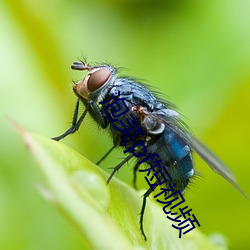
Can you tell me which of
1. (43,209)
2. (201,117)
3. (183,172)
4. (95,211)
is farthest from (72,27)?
(95,211)

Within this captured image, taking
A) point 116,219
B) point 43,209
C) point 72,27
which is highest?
point 116,219

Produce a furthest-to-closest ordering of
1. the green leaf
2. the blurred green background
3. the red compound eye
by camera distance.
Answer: the blurred green background < the red compound eye < the green leaf

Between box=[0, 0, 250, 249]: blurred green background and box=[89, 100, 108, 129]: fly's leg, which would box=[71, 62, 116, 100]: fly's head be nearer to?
box=[89, 100, 108, 129]: fly's leg

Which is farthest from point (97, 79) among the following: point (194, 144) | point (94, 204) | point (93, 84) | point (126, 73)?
point (126, 73)

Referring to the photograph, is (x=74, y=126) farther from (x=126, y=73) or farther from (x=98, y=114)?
(x=126, y=73)

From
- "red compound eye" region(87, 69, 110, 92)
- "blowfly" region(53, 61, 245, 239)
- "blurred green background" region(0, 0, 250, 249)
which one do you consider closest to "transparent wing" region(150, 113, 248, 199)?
"blowfly" region(53, 61, 245, 239)

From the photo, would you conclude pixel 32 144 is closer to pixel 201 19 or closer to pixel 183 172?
pixel 183 172

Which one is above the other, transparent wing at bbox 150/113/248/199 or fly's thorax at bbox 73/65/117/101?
transparent wing at bbox 150/113/248/199
